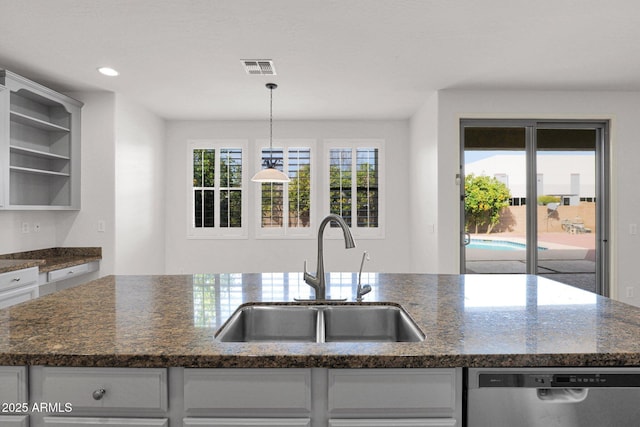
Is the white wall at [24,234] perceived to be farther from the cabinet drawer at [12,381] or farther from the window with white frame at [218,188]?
the cabinet drawer at [12,381]

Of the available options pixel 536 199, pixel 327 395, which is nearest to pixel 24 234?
pixel 327 395

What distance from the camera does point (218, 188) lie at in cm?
565

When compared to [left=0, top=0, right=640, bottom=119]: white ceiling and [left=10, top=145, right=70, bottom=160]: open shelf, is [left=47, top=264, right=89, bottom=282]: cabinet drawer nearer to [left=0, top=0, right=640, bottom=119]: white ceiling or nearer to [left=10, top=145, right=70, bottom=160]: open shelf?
[left=10, top=145, right=70, bottom=160]: open shelf

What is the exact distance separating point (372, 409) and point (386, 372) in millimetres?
106

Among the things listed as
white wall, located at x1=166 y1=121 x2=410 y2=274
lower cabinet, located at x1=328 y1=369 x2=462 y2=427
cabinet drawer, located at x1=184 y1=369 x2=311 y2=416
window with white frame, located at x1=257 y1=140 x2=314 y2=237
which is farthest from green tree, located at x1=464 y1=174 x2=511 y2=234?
cabinet drawer, located at x1=184 y1=369 x2=311 y2=416

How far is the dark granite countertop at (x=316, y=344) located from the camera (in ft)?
3.32

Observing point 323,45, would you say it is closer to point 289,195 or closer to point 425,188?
point 425,188

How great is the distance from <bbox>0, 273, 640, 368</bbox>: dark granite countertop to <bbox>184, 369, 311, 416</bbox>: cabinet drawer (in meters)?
0.03

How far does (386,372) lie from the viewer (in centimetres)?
103

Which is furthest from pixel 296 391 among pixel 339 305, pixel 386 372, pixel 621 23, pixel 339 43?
pixel 621 23

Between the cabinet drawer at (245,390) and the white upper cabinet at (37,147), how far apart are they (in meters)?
3.20

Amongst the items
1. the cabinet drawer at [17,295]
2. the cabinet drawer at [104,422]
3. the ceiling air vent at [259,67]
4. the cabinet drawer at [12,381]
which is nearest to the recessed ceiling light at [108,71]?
the ceiling air vent at [259,67]

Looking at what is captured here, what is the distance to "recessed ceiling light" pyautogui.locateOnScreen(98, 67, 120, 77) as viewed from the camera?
3486 mm

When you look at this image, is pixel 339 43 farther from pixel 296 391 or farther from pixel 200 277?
pixel 296 391
